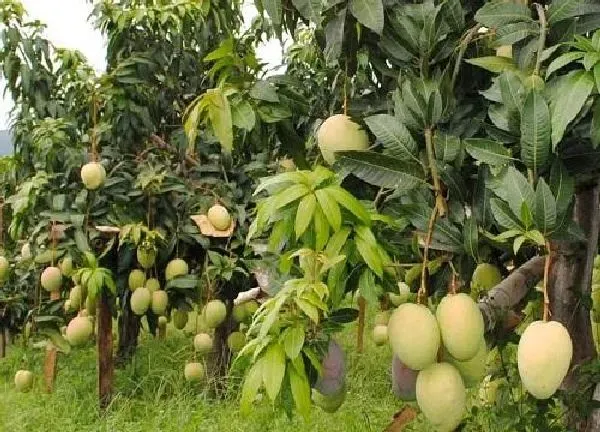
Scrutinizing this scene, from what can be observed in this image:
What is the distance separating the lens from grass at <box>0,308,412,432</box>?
11.1ft

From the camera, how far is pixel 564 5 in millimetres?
961

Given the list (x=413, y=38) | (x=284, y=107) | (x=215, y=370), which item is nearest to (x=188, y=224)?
(x=215, y=370)

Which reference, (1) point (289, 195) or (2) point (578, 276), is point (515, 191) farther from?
(2) point (578, 276)

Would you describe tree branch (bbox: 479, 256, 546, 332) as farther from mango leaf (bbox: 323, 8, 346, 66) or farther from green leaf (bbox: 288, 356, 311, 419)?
mango leaf (bbox: 323, 8, 346, 66)

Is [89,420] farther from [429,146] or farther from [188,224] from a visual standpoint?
[429,146]

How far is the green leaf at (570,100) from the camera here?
830mm

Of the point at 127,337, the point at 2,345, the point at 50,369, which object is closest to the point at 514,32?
the point at 50,369

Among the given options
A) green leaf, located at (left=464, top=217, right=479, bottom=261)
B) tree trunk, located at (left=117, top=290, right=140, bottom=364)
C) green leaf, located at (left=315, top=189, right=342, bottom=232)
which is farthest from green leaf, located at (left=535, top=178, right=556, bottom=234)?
tree trunk, located at (left=117, top=290, right=140, bottom=364)

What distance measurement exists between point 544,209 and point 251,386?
15.0 inches

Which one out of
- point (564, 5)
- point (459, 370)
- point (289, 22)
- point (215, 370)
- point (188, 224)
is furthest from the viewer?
point (215, 370)

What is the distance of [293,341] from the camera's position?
3.21ft

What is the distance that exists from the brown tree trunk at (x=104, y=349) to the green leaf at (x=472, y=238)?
8.99ft

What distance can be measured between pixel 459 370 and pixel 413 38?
0.44 meters

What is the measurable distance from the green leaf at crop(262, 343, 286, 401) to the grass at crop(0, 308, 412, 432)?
209 centimetres
